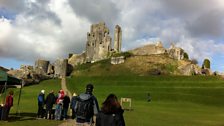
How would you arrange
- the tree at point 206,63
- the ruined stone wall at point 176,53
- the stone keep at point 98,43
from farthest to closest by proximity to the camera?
the stone keep at point 98,43, the ruined stone wall at point 176,53, the tree at point 206,63

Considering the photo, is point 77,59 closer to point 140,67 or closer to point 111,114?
point 140,67

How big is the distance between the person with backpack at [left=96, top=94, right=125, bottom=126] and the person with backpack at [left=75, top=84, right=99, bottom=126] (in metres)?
2.52

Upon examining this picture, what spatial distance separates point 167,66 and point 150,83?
5006cm

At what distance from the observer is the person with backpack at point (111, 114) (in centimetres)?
902

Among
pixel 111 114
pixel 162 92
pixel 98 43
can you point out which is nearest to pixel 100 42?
pixel 98 43

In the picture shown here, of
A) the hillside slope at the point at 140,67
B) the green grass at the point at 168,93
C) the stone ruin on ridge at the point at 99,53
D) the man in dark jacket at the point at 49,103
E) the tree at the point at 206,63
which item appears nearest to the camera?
the man in dark jacket at the point at 49,103

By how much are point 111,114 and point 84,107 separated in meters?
2.76

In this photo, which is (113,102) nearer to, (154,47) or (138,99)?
A: (138,99)

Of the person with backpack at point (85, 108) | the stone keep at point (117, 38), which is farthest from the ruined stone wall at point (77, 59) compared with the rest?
the person with backpack at point (85, 108)

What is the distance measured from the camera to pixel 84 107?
11.7 metres

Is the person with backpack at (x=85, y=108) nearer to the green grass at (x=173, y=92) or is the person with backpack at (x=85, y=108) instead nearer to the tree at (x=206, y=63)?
the green grass at (x=173, y=92)

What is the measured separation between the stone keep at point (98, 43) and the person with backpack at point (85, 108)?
148866mm

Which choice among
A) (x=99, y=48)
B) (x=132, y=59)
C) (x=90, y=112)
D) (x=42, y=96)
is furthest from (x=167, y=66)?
(x=90, y=112)

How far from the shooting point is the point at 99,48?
546ft
